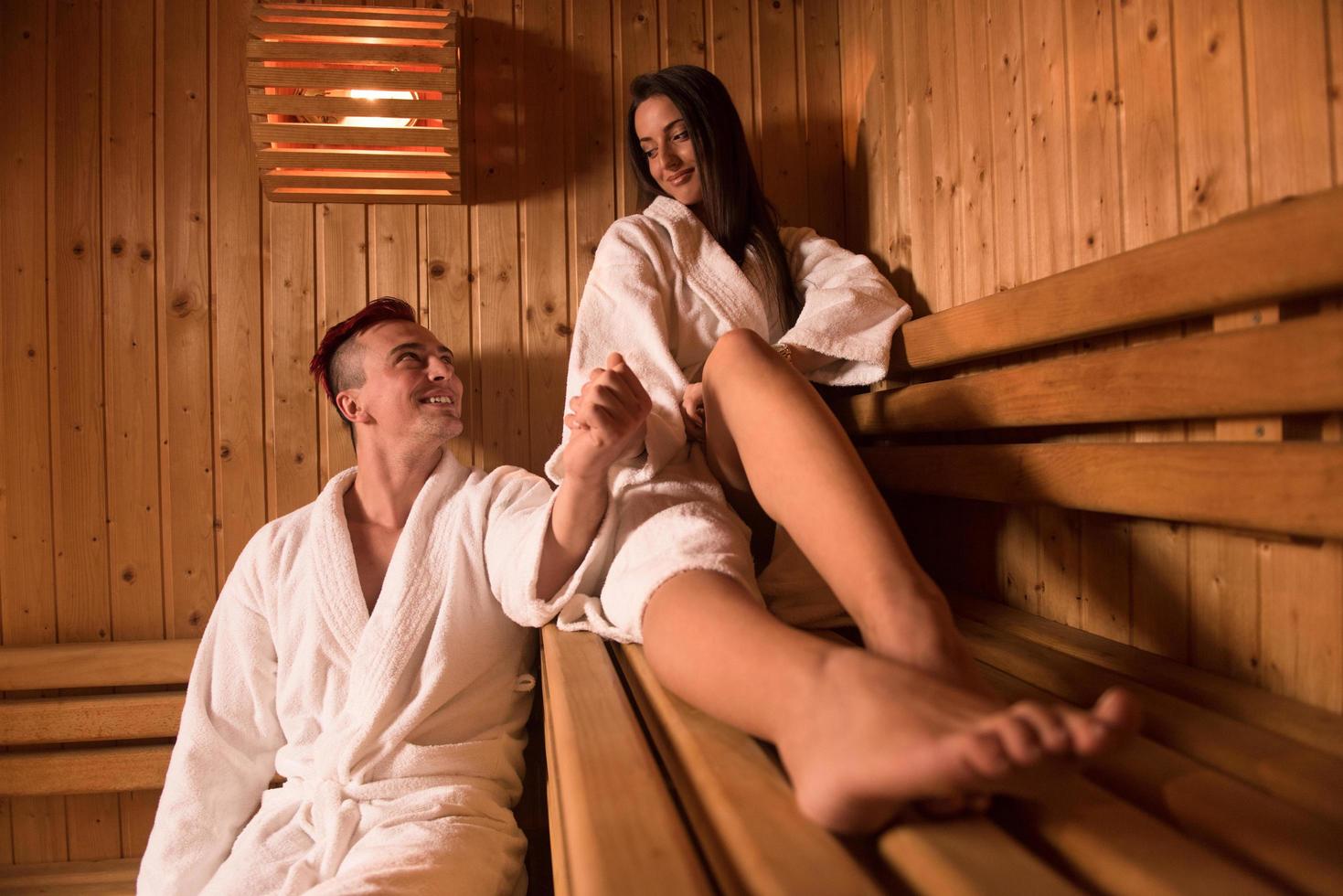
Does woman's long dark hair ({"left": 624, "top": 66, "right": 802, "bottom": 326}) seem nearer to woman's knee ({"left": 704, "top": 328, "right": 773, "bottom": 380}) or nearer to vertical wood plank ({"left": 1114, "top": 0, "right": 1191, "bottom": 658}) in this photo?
woman's knee ({"left": 704, "top": 328, "right": 773, "bottom": 380})

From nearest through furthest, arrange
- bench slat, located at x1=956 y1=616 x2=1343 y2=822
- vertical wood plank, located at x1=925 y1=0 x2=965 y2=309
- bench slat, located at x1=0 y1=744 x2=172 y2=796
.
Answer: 1. bench slat, located at x1=956 y1=616 x2=1343 y2=822
2. vertical wood plank, located at x1=925 y1=0 x2=965 y2=309
3. bench slat, located at x1=0 y1=744 x2=172 y2=796

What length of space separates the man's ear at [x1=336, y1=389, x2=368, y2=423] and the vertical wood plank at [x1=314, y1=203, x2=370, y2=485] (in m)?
0.21

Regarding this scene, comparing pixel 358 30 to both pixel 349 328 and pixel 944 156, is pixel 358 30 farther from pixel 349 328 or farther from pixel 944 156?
pixel 944 156

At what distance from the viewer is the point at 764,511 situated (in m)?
1.23

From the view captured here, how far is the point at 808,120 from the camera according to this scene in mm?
1937

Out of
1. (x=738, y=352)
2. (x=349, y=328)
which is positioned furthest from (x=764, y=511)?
(x=349, y=328)

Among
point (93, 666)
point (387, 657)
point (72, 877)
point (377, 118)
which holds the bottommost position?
point (72, 877)

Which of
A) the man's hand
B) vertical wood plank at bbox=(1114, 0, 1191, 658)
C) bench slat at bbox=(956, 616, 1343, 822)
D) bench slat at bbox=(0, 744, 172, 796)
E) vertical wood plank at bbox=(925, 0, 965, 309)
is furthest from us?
bench slat at bbox=(0, 744, 172, 796)

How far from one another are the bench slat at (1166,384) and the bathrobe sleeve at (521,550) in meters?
0.58

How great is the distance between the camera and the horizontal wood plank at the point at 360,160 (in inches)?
67.4

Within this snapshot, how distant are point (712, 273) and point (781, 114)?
63 cm

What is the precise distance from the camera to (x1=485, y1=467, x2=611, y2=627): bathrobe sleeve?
1186 mm

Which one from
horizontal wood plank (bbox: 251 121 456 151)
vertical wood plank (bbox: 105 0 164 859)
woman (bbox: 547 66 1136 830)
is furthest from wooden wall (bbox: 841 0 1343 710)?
vertical wood plank (bbox: 105 0 164 859)

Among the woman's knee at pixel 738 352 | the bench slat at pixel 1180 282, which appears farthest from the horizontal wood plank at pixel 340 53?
the bench slat at pixel 1180 282
